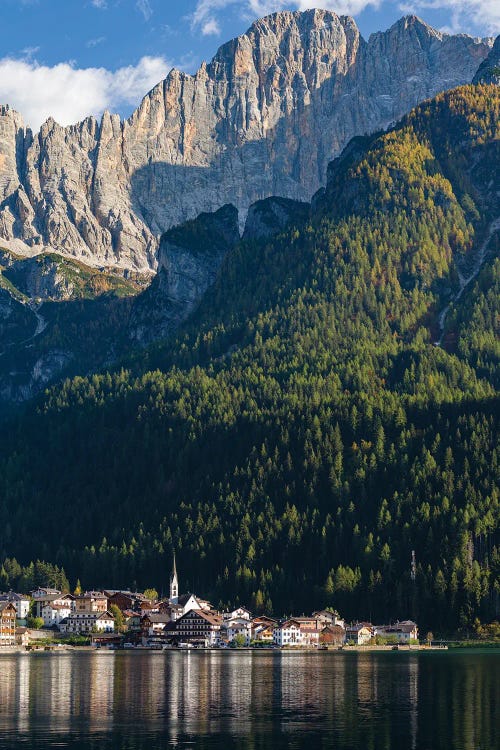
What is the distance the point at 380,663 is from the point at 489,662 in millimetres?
15615

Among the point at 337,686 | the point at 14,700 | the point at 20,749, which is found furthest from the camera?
the point at 337,686

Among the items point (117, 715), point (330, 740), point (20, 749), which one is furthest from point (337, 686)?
point (20, 749)

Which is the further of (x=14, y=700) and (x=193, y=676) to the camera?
(x=193, y=676)

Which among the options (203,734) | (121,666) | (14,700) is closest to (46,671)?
(121,666)

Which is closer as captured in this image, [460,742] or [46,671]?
[460,742]

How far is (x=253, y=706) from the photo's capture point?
113 m

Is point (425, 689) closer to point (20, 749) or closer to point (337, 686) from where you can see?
A: point (337, 686)

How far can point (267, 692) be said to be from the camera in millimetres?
124750

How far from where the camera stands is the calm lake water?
93.6 m

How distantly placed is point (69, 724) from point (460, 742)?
29.3m

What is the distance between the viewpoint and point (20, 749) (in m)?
89.9

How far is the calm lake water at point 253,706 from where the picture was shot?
93562 mm

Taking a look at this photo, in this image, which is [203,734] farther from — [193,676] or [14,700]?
[193,676]

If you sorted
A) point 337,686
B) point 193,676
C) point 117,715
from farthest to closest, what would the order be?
point 193,676
point 337,686
point 117,715
